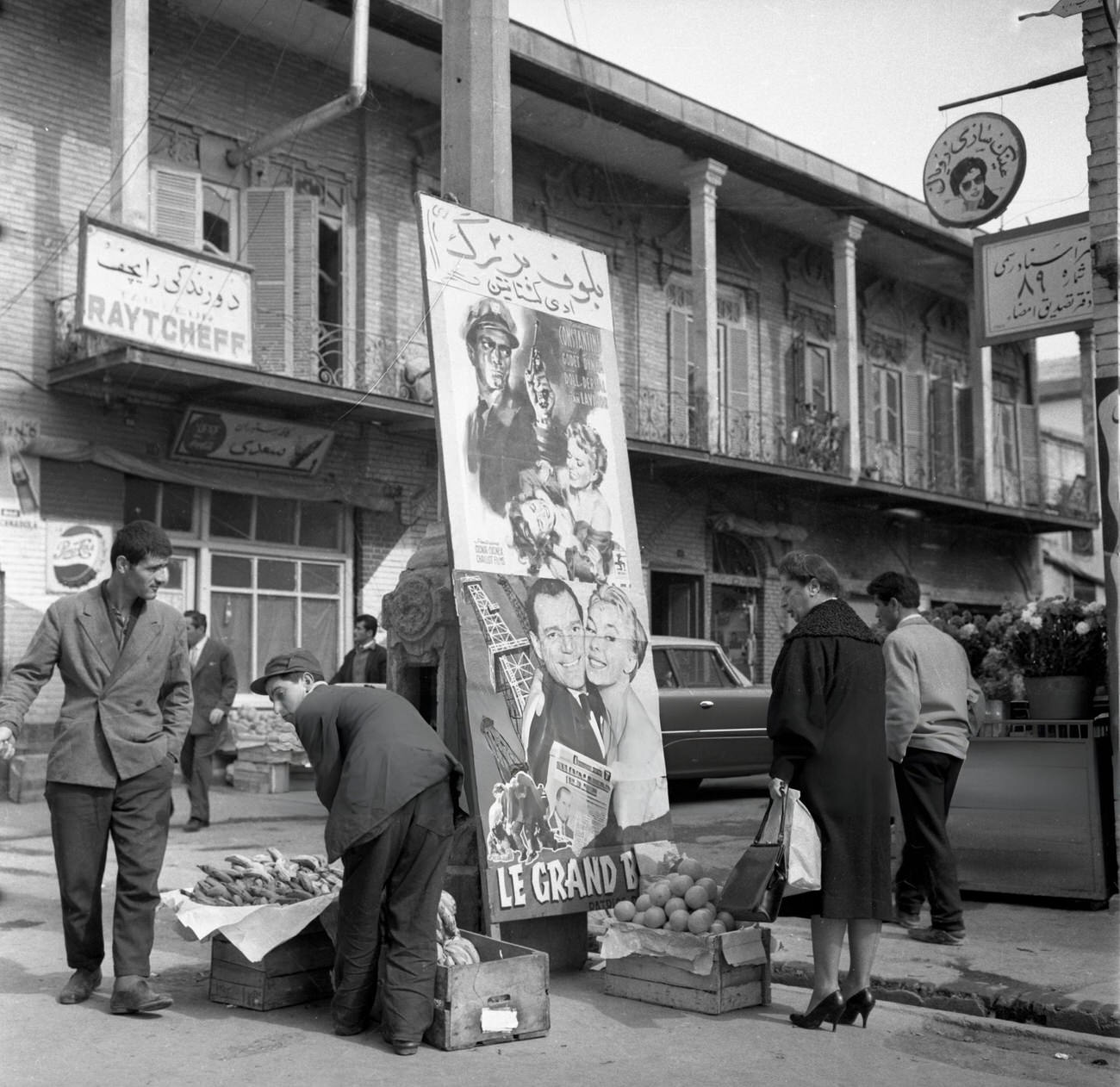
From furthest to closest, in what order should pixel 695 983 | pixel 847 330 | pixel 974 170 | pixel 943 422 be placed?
pixel 943 422 → pixel 847 330 → pixel 974 170 → pixel 695 983

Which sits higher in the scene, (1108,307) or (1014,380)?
(1014,380)

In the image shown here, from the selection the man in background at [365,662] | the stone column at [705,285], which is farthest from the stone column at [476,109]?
the stone column at [705,285]

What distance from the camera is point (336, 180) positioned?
1585cm

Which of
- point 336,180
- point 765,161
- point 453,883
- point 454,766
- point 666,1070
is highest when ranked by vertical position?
point 765,161

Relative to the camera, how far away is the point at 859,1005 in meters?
4.91

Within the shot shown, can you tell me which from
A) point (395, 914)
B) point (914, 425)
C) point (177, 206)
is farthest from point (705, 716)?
point (914, 425)

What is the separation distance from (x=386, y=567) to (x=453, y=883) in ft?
33.9

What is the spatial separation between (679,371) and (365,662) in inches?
380

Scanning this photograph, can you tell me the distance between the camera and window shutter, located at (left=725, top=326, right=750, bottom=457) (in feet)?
65.8

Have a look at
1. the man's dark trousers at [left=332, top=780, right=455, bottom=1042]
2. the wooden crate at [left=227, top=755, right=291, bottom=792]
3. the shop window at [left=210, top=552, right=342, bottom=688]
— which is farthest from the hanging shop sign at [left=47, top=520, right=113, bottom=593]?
the man's dark trousers at [left=332, top=780, right=455, bottom=1042]

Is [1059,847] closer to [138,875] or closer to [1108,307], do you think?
[1108,307]

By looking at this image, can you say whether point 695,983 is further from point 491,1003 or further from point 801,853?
point 491,1003

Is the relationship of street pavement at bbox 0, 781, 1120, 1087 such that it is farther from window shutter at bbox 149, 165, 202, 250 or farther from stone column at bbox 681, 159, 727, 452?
stone column at bbox 681, 159, 727, 452

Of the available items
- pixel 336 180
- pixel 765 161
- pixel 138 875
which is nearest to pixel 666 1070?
pixel 138 875
